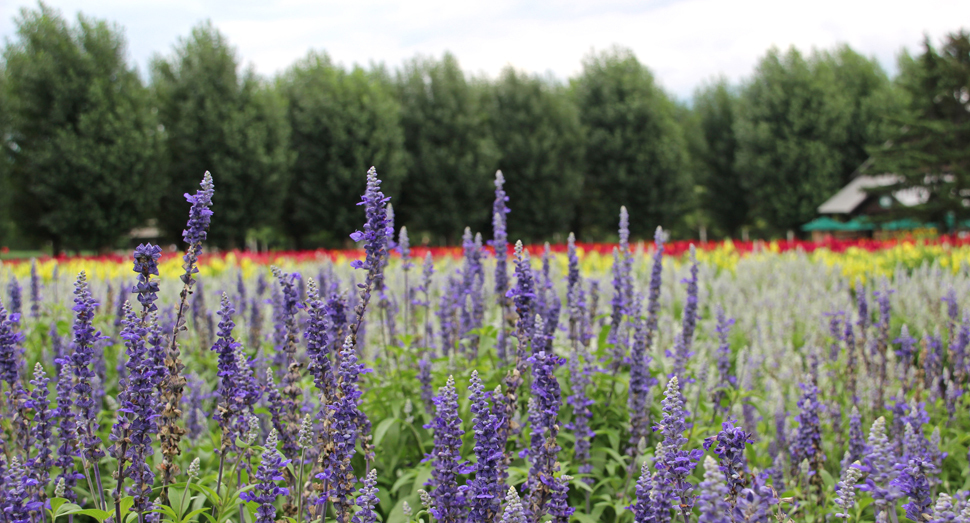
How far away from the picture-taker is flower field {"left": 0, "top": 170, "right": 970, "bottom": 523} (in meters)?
2.23

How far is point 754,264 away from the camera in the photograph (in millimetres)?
12586

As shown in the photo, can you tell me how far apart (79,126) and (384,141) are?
13956mm

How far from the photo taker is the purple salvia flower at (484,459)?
7.14 feet

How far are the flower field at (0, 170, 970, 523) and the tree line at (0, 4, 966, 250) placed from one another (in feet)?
81.5

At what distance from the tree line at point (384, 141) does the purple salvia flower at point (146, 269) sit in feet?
94.1

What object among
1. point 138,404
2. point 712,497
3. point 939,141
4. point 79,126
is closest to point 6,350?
point 138,404

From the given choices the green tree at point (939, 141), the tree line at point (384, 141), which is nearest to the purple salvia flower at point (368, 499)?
the green tree at point (939, 141)

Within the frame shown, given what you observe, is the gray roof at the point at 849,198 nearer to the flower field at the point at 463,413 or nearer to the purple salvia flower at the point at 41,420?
the flower field at the point at 463,413

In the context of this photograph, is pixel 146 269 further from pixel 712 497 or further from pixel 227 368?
pixel 712 497

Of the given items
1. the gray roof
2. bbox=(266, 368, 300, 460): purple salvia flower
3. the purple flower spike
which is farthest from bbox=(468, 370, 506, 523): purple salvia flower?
the gray roof

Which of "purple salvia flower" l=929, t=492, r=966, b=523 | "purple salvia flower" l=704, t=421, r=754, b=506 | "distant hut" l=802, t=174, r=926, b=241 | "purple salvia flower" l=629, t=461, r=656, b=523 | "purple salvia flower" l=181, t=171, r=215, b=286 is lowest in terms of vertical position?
"purple salvia flower" l=629, t=461, r=656, b=523

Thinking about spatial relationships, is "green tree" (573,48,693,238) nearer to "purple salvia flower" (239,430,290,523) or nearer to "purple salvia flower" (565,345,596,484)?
"purple salvia flower" (565,345,596,484)

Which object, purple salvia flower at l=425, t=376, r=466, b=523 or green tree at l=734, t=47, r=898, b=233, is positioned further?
green tree at l=734, t=47, r=898, b=233

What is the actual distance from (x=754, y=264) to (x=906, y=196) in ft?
86.9
